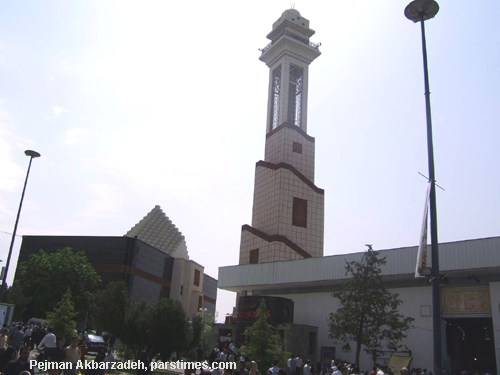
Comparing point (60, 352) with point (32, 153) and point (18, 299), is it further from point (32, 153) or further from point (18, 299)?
point (18, 299)

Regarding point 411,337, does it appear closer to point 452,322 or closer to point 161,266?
point 452,322

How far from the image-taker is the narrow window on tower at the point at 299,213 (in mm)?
61050

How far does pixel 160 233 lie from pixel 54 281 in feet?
124

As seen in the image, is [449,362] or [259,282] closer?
[449,362]

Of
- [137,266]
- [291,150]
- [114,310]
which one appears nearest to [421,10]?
[114,310]

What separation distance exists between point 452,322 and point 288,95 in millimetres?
43125

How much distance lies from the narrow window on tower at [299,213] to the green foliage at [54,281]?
25.6m

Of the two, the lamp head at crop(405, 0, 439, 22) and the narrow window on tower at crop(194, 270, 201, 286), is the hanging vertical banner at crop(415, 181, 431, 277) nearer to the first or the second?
the lamp head at crop(405, 0, 439, 22)

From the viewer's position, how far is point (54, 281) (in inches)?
1757

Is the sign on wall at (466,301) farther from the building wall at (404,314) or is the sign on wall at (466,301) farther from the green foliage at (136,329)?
the green foliage at (136,329)

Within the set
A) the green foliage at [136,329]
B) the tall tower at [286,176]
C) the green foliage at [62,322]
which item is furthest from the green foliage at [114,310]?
the tall tower at [286,176]

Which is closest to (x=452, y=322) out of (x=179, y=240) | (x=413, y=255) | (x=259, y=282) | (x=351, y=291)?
(x=413, y=255)

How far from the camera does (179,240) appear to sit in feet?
271

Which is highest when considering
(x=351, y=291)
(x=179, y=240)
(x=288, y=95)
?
(x=288, y=95)
